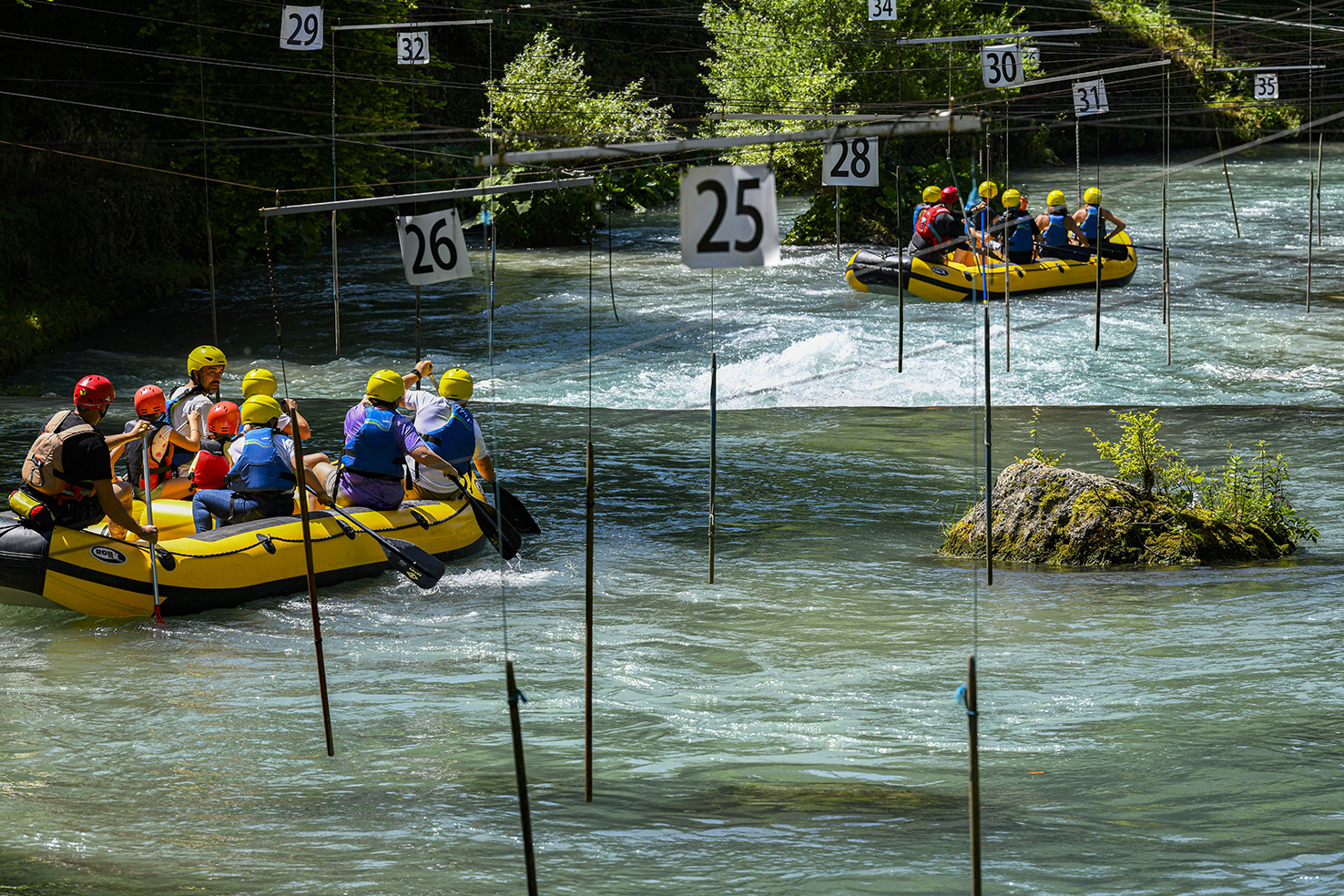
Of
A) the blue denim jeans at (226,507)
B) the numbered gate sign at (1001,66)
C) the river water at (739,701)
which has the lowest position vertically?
the river water at (739,701)

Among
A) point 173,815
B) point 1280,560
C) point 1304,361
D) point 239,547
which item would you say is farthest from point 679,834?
point 1304,361

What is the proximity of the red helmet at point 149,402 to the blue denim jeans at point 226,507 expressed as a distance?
0.75 meters

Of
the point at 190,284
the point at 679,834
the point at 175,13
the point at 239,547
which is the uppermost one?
the point at 175,13

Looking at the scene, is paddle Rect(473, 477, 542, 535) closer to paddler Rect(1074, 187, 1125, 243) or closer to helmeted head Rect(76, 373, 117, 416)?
helmeted head Rect(76, 373, 117, 416)

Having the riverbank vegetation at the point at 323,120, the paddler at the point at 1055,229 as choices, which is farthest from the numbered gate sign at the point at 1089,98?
the paddler at the point at 1055,229

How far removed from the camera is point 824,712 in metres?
8.13

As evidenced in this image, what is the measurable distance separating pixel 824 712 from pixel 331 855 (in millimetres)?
3087

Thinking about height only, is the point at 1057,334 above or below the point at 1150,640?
above

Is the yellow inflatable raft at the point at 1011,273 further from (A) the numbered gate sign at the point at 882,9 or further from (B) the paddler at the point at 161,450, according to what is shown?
(B) the paddler at the point at 161,450

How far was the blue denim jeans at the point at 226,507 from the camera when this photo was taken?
11.0 metres

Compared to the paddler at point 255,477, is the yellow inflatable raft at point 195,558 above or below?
below

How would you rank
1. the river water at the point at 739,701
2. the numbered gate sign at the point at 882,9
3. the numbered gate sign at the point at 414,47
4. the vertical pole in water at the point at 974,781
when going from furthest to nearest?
the numbered gate sign at the point at 882,9, the numbered gate sign at the point at 414,47, the river water at the point at 739,701, the vertical pole in water at the point at 974,781

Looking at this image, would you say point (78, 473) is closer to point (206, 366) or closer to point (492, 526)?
point (206, 366)

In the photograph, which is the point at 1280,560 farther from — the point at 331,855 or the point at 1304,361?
the point at 1304,361
